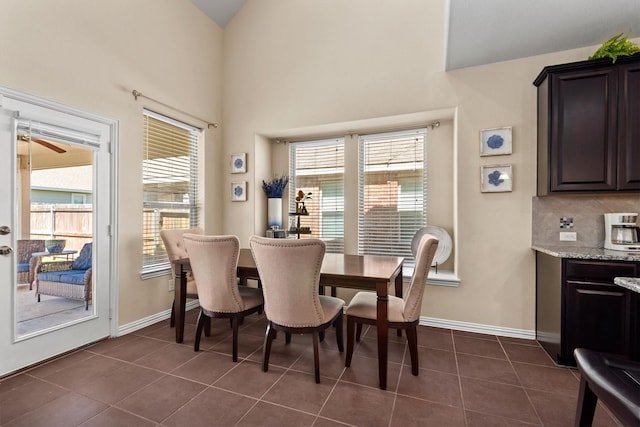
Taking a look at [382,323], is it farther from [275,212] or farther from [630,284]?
[275,212]

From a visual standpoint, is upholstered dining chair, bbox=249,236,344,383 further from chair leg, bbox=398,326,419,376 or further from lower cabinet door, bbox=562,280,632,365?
lower cabinet door, bbox=562,280,632,365

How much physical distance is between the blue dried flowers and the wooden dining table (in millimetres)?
1102

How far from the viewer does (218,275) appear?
2.42m

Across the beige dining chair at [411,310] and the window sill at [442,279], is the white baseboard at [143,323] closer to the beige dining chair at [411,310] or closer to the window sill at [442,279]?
the beige dining chair at [411,310]

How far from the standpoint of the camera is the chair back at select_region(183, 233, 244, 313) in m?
2.36

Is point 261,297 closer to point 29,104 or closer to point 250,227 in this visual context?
point 250,227

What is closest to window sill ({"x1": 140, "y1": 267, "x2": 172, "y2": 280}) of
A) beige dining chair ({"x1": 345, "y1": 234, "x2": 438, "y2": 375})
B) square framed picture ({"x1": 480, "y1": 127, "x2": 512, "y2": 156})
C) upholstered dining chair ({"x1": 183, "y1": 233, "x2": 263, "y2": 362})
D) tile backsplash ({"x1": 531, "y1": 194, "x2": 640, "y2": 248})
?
upholstered dining chair ({"x1": 183, "y1": 233, "x2": 263, "y2": 362})

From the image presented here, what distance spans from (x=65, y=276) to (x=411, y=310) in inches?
113

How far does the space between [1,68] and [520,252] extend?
448 centimetres

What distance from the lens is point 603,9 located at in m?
2.38

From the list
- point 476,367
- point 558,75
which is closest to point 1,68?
point 476,367

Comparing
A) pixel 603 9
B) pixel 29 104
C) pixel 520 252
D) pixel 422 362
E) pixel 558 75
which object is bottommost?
pixel 422 362

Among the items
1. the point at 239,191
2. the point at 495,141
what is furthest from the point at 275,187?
the point at 495,141

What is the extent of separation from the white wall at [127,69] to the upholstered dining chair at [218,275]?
1063 millimetres
